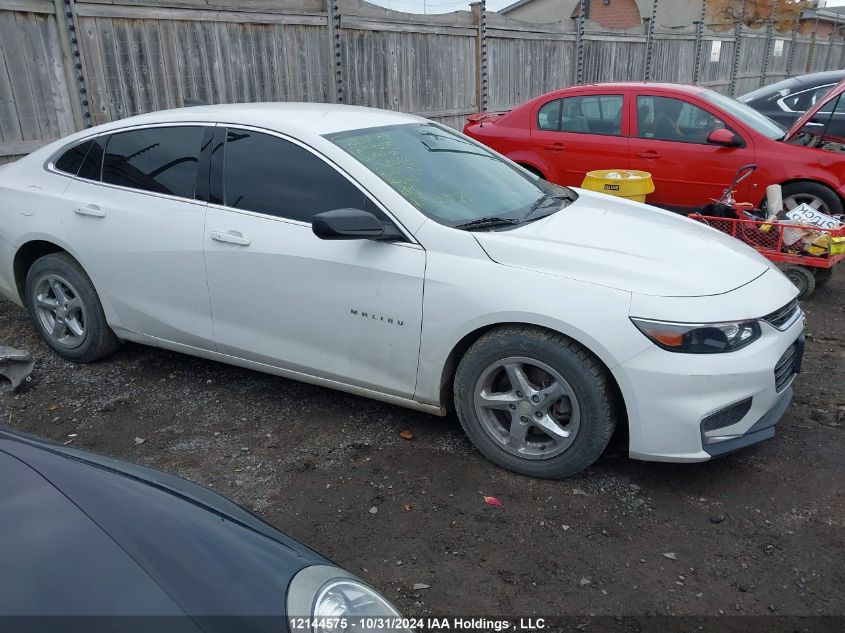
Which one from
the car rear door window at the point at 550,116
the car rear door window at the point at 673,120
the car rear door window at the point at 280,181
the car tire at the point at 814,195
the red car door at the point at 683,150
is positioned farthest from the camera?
the car rear door window at the point at 550,116

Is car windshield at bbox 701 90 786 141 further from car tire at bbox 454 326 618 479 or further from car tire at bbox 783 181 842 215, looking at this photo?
car tire at bbox 454 326 618 479

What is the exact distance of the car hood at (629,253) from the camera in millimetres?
3158

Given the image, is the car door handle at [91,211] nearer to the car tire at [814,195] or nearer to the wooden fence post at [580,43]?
the car tire at [814,195]

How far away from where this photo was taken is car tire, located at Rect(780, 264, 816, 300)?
588cm

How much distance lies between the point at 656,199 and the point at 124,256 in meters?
5.42

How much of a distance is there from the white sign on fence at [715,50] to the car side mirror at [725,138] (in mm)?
12361

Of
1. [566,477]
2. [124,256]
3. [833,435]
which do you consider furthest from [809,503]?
[124,256]

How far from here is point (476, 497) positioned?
10.7 feet

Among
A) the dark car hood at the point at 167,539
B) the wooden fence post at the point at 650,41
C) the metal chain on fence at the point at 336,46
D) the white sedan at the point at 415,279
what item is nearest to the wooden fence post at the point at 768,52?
the wooden fence post at the point at 650,41

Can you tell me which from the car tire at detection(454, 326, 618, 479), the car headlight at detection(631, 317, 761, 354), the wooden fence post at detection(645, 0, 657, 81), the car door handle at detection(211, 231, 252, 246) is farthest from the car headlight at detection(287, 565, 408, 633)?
the wooden fence post at detection(645, 0, 657, 81)

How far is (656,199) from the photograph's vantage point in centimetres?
747

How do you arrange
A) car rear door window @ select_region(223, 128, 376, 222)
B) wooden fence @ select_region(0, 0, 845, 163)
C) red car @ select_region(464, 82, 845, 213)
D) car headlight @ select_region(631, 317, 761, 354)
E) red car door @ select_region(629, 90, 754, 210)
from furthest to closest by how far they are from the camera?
red car door @ select_region(629, 90, 754, 210)
red car @ select_region(464, 82, 845, 213)
wooden fence @ select_region(0, 0, 845, 163)
car rear door window @ select_region(223, 128, 376, 222)
car headlight @ select_region(631, 317, 761, 354)

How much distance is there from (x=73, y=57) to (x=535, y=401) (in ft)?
17.8

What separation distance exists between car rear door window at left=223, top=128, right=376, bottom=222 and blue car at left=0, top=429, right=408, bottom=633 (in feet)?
6.34
